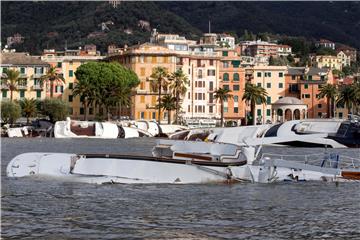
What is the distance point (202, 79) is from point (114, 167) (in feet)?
407

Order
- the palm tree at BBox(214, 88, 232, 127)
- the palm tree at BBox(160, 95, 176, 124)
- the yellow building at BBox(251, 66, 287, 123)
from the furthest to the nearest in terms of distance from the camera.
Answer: the yellow building at BBox(251, 66, 287, 123)
the palm tree at BBox(214, 88, 232, 127)
the palm tree at BBox(160, 95, 176, 124)

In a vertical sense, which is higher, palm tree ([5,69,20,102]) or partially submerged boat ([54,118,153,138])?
palm tree ([5,69,20,102])

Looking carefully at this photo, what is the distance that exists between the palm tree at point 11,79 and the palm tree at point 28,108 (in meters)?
5.65

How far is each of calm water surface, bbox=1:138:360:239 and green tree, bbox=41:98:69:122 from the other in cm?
10339

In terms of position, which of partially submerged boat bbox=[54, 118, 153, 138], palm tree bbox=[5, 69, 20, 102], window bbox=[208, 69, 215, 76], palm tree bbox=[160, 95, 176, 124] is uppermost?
window bbox=[208, 69, 215, 76]

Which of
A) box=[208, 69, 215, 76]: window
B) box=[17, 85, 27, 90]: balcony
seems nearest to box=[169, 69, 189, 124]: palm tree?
box=[208, 69, 215, 76]: window

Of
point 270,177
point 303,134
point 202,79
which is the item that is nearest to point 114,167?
point 270,177

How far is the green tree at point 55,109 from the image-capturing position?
145m

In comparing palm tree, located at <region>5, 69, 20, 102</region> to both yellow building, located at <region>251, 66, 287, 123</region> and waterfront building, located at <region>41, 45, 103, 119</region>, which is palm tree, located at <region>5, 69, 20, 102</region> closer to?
waterfront building, located at <region>41, 45, 103, 119</region>

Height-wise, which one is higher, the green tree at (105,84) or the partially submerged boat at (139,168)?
the green tree at (105,84)

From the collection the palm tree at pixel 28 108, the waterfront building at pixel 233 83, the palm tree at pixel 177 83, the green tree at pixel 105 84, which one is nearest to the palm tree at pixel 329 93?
the waterfront building at pixel 233 83

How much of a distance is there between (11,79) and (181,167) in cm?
11392

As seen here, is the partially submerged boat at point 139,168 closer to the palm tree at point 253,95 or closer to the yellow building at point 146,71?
the yellow building at point 146,71

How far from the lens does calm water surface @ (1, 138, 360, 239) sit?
26.9 meters
